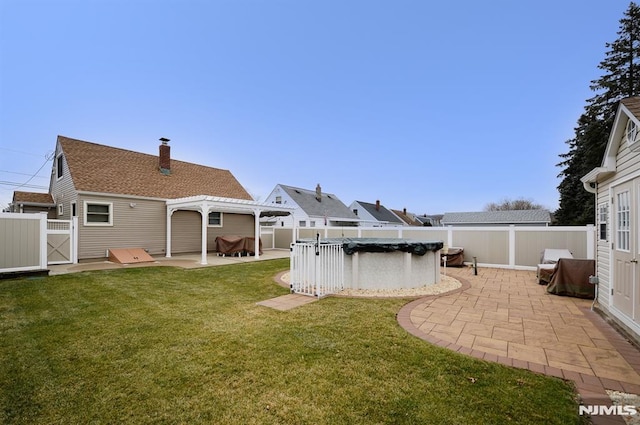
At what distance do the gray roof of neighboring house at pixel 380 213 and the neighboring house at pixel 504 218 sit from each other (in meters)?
7.45

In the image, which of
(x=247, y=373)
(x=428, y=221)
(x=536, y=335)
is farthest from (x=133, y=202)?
(x=428, y=221)

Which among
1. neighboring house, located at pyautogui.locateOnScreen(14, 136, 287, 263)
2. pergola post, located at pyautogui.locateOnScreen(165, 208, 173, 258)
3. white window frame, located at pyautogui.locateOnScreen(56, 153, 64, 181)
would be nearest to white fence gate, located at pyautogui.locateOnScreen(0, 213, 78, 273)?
neighboring house, located at pyautogui.locateOnScreen(14, 136, 287, 263)

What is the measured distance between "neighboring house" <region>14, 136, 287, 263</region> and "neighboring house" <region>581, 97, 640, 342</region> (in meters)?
11.2

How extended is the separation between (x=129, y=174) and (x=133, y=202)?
189 centimetres

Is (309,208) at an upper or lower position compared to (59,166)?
lower

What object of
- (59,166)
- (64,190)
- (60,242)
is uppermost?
(59,166)

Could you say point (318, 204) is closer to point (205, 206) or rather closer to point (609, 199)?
point (205, 206)

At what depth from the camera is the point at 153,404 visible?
89.4 inches

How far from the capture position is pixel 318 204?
2894 cm

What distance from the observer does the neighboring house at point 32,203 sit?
1306 cm

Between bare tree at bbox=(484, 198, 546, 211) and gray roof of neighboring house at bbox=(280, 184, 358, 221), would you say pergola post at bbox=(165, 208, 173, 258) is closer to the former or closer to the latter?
gray roof of neighboring house at bbox=(280, 184, 358, 221)

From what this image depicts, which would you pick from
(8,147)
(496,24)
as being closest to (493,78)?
(496,24)

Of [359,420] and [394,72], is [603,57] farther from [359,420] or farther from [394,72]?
[359,420]

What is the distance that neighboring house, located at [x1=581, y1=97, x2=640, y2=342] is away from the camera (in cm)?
369
